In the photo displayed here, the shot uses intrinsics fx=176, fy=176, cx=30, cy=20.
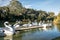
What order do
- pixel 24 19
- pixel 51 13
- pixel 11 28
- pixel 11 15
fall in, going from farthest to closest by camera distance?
pixel 51 13
pixel 24 19
pixel 11 15
pixel 11 28

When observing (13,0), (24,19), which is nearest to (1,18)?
(24,19)

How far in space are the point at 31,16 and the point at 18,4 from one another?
48.7ft

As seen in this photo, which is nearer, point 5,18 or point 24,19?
point 5,18

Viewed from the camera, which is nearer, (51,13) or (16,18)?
(16,18)

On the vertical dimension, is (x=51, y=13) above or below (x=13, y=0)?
below

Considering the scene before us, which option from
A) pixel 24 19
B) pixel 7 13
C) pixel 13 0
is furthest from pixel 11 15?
pixel 13 0

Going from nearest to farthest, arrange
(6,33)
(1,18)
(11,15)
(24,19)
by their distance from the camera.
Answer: (6,33) < (1,18) < (11,15) < (24,19)

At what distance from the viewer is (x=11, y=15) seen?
55.7 metres

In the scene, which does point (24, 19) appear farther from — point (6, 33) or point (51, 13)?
point (6, 33)

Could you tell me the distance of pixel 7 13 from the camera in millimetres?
54875

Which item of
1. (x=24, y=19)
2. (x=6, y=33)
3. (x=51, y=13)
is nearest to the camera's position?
(x=6, y=33)

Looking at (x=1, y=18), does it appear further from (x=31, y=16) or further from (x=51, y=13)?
(x=51, y=13)

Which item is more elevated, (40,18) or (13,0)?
(13,0)

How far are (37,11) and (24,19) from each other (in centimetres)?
1387
